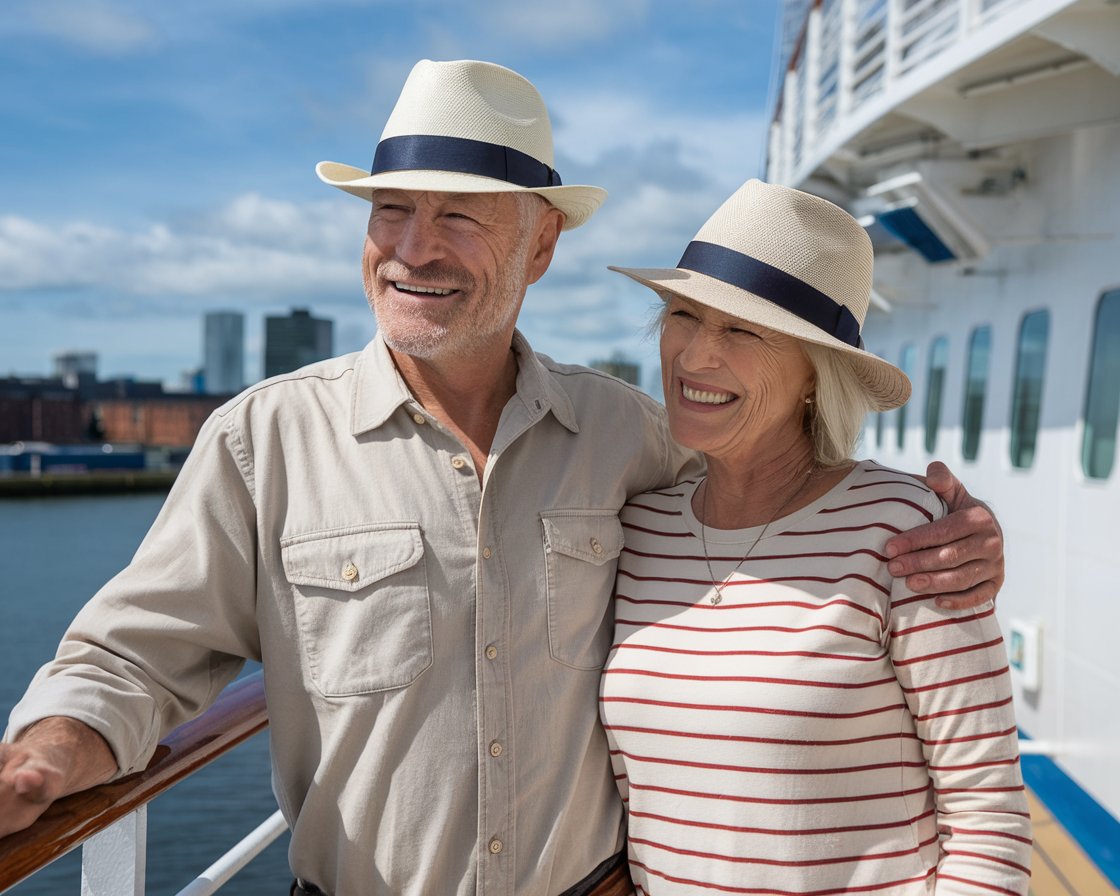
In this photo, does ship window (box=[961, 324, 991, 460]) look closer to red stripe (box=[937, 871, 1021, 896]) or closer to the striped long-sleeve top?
the striped long-sleeve top

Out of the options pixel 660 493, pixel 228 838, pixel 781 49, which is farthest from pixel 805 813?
pixel 781 49

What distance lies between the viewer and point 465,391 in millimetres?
2184

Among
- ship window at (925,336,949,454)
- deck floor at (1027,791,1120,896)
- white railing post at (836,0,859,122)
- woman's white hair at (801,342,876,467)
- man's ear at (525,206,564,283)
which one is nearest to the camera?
woman's white hair at (801,342,876,467)

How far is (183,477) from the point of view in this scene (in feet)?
6.34

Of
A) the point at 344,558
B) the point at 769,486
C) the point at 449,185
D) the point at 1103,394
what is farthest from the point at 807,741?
the point at 1103,394

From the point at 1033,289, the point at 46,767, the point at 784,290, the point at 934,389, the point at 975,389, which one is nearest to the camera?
the point at 46,767

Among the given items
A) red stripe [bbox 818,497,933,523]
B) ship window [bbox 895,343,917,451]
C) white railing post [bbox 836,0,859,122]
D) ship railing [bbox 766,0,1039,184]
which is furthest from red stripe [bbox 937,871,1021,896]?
ship window [bbox 895,343,917,451]

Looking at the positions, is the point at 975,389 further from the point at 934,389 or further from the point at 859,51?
the point at 859,51

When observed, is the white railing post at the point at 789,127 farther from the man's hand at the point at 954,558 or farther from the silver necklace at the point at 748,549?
the man's hand at the point at 954,558

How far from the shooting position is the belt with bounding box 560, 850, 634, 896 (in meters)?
2.02

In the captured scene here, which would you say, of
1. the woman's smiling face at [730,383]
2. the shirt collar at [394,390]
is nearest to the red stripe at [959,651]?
the woman's smiling face at [730,383]

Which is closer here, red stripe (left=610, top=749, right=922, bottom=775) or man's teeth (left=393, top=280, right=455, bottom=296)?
red stripe (left=610, top=749, right=922, bottom=775)

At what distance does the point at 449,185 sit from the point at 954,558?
Result: 1059mm

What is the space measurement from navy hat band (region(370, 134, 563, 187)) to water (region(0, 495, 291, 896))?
7543 mm
